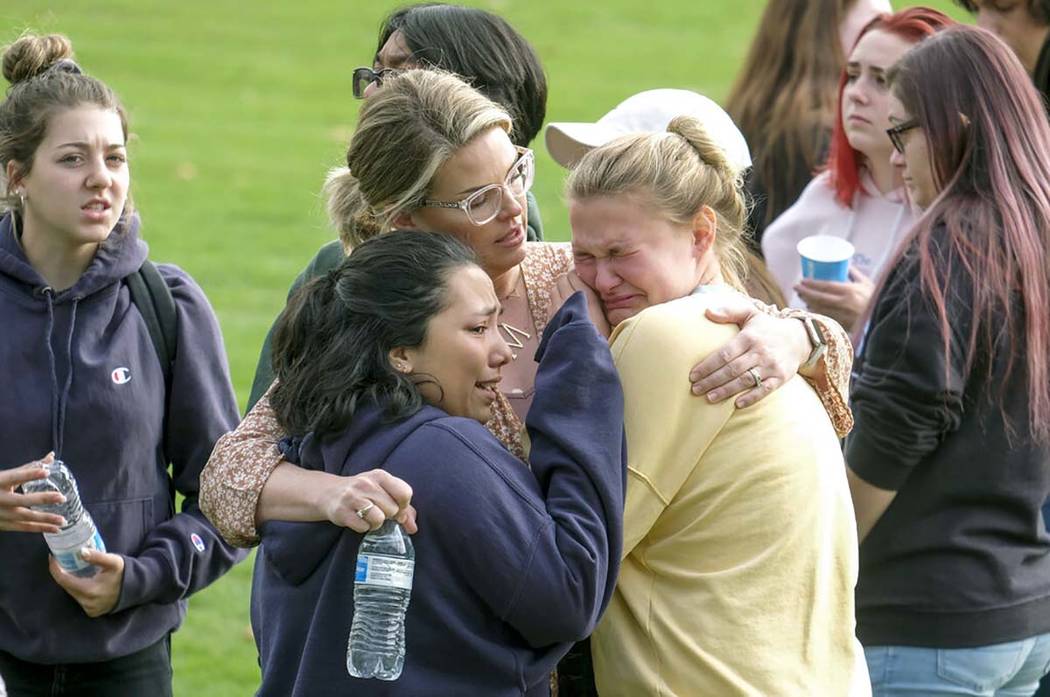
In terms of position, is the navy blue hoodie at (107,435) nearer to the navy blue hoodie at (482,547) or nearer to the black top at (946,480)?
the navy blue hoodie at (482,547)

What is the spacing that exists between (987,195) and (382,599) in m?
1.94

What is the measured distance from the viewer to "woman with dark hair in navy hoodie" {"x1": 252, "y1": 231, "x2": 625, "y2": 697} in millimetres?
2635

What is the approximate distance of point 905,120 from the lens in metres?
3.97

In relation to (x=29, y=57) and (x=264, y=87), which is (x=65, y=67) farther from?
(x=264, y=87)

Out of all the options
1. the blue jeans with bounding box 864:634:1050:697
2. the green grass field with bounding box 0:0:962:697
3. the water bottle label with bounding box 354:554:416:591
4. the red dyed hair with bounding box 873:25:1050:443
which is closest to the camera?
the water bottle label with bounding box 354:554:416:591

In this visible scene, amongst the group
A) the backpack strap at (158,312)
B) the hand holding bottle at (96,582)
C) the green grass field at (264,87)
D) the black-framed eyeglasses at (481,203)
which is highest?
the black-framed eyeglasses at (481,203)

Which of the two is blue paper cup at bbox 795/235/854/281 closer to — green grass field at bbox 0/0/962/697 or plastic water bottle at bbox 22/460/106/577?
plastic water bottle at bbox 22/460/106/577

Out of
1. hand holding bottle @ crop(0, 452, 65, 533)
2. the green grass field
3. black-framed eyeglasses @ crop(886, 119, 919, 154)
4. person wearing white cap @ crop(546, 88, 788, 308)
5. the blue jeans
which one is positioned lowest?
the green grass field

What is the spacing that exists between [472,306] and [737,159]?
0.76 m

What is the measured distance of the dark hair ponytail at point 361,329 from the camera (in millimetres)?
2762

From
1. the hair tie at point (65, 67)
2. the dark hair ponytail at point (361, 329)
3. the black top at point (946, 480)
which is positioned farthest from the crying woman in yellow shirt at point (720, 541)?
the hair tie at point (65, 67)

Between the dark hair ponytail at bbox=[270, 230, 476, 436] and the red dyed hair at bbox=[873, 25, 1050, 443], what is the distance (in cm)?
138

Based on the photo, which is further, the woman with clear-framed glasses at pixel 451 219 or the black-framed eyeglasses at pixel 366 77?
the black-framed eyeglasses at pixel 366 77

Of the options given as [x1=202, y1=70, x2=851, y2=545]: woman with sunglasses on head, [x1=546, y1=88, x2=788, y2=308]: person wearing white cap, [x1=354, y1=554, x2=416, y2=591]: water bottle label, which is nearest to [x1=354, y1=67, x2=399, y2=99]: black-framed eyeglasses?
[x1=546, y1=88, x2=788, y2=308]: person wearing white cap
